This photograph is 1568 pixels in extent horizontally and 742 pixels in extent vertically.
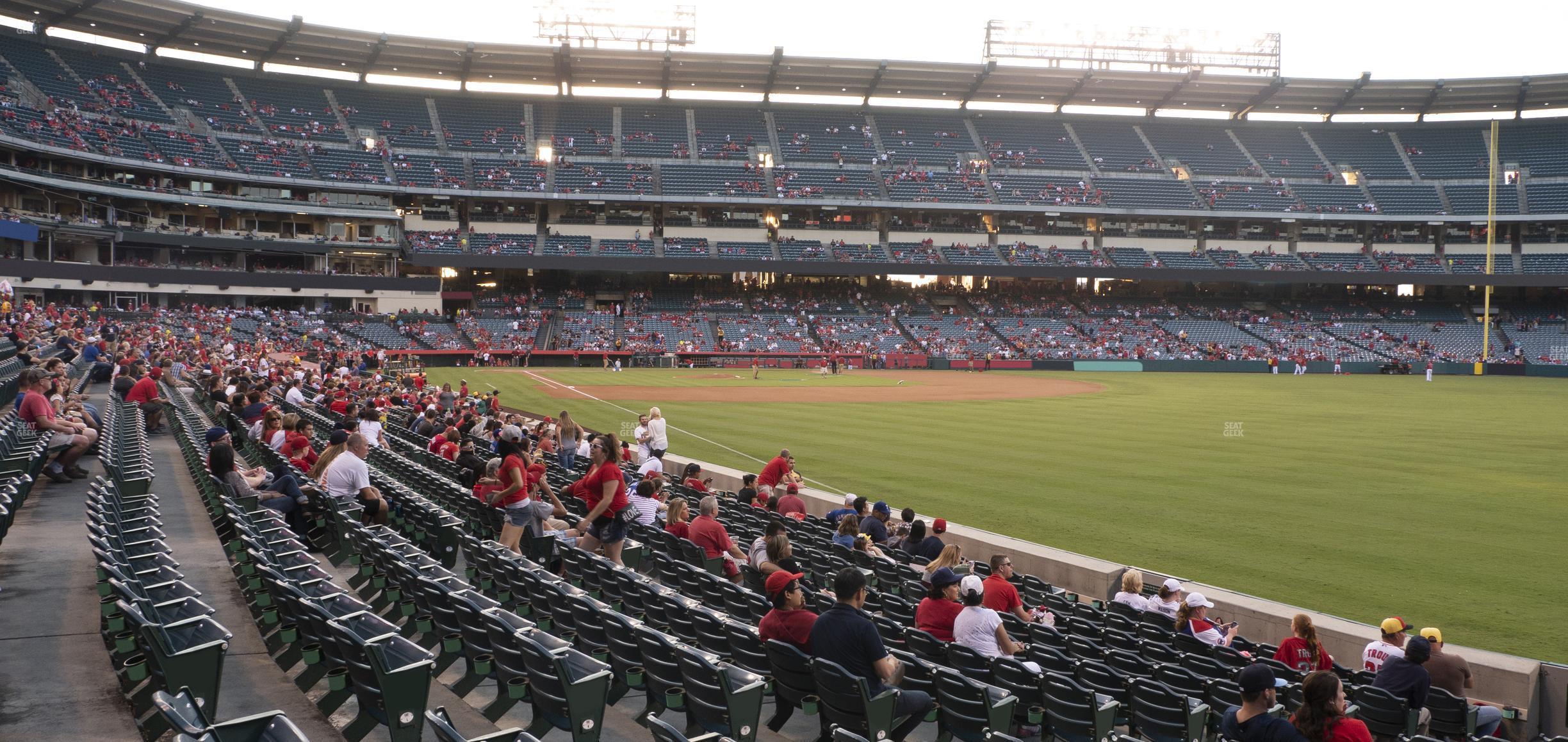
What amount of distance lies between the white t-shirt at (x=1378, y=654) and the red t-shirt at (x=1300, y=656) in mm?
558

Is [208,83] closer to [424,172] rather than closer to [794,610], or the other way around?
[424,172]

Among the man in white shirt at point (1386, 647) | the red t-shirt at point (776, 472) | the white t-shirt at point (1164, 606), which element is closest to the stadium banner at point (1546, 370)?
the red t-shirt at point (776, 472)

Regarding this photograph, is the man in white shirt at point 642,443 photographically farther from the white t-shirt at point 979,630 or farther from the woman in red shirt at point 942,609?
the white t-shirt at point 979,630

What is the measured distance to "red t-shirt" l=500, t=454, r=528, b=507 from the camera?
1102cm

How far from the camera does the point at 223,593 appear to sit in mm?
9148

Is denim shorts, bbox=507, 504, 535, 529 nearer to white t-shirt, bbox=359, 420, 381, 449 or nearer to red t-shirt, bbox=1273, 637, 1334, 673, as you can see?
red t-shirt, bbox=1273, 637, 1334, 673

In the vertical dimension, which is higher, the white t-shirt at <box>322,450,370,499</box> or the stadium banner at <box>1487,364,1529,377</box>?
the white t-shirt at <box>322,450,370,499</box>

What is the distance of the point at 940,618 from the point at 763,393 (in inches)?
1499

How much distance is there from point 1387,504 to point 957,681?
16.9 m

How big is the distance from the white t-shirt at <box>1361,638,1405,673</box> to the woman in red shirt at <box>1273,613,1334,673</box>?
1.71 feet

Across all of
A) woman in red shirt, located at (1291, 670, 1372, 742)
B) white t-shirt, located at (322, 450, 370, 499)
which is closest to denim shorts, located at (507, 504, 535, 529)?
white t-shirt, located at (322, 450, 370, 499)

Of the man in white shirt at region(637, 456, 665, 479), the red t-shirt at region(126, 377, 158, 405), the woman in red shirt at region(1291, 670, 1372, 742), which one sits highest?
the red t-shirt at region(126, 377, 158, 405)

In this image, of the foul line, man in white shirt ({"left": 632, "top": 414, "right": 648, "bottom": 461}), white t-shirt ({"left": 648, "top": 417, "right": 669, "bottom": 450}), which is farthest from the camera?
the foul line

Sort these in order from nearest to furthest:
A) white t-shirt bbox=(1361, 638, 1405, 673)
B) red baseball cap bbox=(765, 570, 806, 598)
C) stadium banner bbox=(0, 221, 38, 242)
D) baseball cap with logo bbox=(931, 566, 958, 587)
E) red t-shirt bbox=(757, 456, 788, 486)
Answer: red baseball cap bbox=(765, 570, 806, 598) < baseball cap with logo bbox=(931, 566, 958, 587) < white t-shirt bbox=(1361, 638, 1405, 673) < red t-shirt bbox=(757, 456, 788, 486) < stadium banner bbox=(0, 221, 38, 242)
